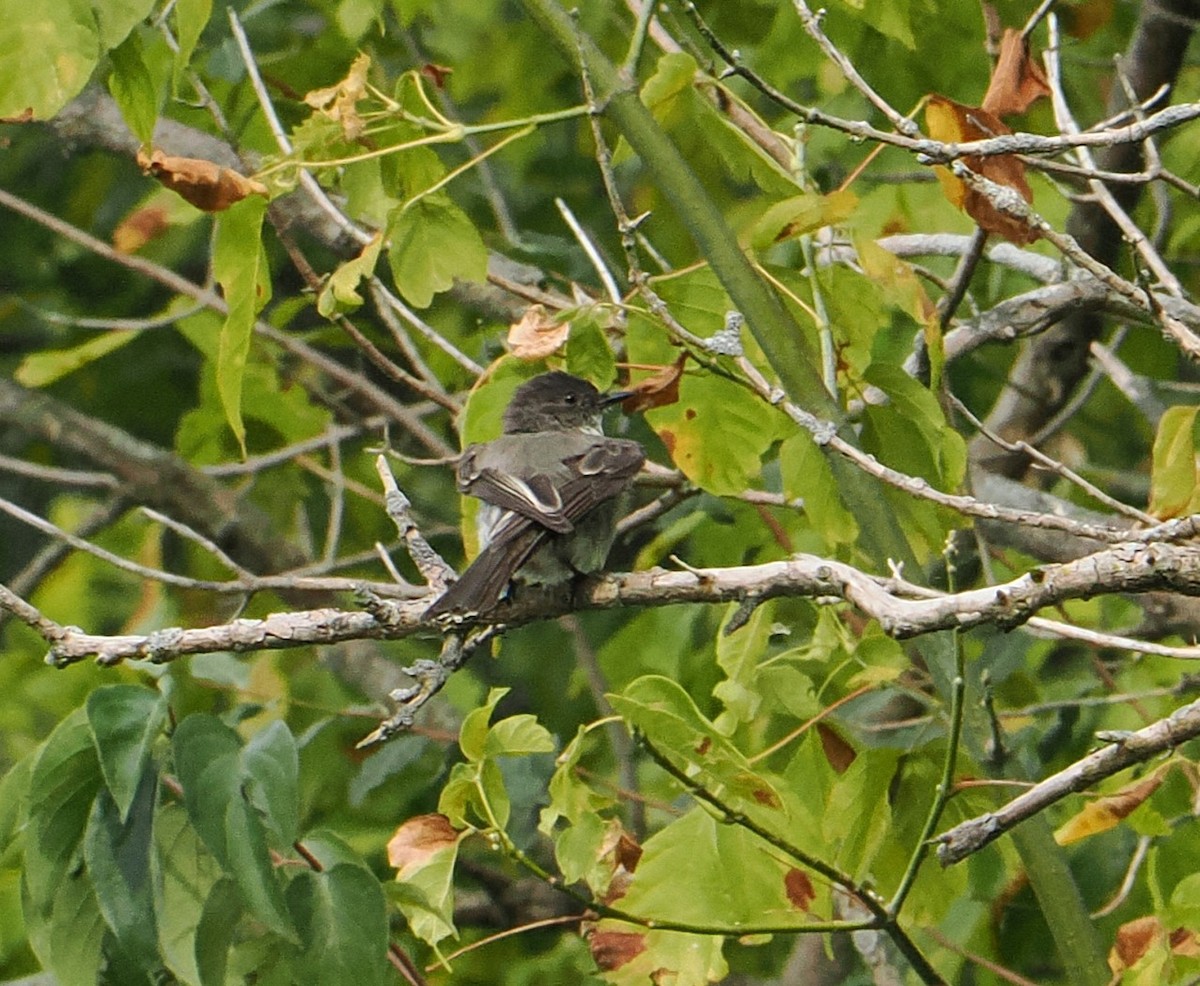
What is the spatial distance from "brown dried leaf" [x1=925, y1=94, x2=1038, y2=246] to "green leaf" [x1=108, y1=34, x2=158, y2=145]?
1.41 m

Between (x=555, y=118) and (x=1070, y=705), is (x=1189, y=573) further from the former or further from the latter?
(x=1070, y=705)

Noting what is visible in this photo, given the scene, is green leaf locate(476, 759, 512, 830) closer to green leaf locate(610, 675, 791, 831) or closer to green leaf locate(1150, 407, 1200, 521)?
green leaf locate(610, 675, 791, 831)

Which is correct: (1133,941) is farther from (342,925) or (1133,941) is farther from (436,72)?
(436,72)

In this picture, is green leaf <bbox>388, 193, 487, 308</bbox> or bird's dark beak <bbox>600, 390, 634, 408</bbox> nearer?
green leaf <bbox>388, 193, 487, 308</bbox>

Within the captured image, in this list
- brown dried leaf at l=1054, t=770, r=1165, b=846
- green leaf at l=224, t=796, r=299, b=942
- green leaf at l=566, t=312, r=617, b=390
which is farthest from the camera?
green leaf at l=566, t=312, r=617, b=390

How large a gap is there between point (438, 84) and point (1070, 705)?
208cm

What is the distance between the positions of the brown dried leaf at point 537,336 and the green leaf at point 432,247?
0.88ft

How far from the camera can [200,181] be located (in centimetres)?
335

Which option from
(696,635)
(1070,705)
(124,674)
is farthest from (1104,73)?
(124,674)

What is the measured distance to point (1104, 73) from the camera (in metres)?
6.40

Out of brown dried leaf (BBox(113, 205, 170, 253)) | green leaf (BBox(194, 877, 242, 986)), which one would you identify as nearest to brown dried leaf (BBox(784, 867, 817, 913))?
green leaf (BBox(194, 877, 242, 986))

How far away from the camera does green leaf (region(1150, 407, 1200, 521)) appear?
3121mm

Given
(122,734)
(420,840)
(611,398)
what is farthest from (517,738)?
(611,398)

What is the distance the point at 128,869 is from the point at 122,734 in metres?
0.24
